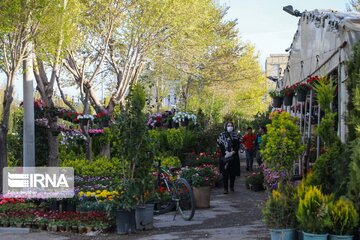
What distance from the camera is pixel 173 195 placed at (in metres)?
10.6

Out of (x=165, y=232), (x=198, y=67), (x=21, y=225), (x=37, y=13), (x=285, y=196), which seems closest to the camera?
(x=285, y=196)

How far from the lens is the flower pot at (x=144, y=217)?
9.46m

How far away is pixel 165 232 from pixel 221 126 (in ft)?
44.5

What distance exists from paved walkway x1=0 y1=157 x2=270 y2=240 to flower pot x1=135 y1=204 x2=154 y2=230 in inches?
6.1

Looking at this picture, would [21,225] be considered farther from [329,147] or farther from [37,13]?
[329,147]

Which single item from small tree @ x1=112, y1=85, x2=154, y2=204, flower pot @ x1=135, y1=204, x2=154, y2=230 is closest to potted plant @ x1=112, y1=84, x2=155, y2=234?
small tree @ x1=112, y1=85, x2=154, y2=204

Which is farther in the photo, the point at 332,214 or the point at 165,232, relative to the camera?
the point at 165,232

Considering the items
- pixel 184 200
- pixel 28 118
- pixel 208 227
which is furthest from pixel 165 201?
pixel 28 118

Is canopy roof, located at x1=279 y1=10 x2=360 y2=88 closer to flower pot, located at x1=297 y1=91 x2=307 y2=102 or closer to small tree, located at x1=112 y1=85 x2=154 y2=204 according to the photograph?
flower pot, located at x1=297 y1=91 x2=307 y2=102

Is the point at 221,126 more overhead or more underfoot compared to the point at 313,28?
more underfoot

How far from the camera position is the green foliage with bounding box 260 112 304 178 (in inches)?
359

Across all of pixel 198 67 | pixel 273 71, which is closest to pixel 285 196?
pixel 198 67

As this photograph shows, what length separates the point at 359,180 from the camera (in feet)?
19.9

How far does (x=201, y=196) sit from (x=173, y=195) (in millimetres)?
1485
